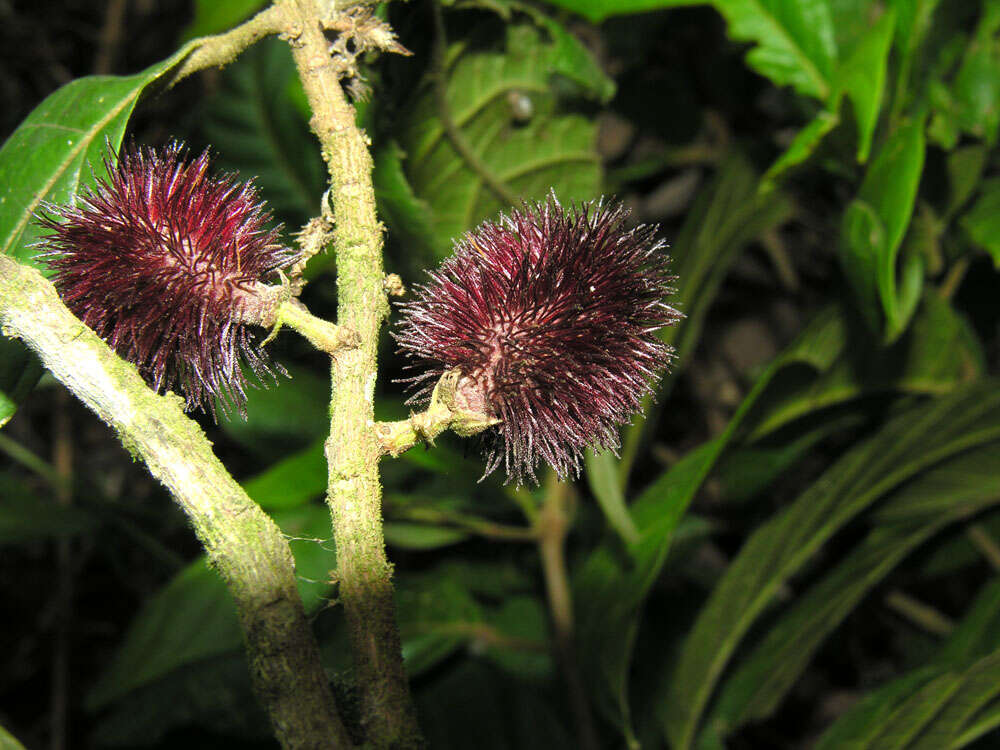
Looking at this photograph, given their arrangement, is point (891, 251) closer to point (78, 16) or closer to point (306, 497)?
point (306, 497)

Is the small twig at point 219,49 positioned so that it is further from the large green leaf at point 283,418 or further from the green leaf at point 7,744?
the large green leaf at point 283,418

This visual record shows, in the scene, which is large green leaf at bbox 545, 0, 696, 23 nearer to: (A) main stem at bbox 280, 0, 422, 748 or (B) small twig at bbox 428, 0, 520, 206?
(B) small twig at bbox 428, 0, 520, 206

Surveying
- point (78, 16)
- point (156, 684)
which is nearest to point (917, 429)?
point (156, 684)

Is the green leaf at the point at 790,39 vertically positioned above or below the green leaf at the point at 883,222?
above

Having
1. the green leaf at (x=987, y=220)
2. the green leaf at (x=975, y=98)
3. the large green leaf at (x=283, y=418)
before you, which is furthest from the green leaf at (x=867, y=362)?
the large green leaf at (x=283, y=418)

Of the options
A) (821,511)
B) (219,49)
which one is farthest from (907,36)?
(219,49)

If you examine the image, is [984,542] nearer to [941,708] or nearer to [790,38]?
[941,708]
